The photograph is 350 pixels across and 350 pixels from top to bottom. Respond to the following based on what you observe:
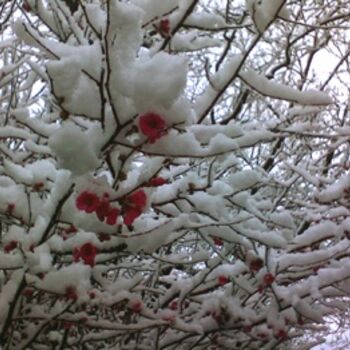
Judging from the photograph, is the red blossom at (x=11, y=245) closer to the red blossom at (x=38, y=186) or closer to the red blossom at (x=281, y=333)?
the red blossom at (x=38, y=186)

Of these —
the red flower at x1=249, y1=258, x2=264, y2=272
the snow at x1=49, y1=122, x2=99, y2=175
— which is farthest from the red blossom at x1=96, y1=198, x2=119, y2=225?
the red flower at x1=249, y1=258, x2=264, y2=272

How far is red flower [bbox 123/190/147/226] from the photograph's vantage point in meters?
1.62

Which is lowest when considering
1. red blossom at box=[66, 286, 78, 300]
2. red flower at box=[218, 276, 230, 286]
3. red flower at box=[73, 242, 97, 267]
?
red blossom at box=[66, 286, 78, 300]

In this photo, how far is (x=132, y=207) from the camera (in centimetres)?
162

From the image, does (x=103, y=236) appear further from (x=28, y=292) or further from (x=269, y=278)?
(x=269, y=278)

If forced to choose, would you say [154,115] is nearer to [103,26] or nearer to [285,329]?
[103,26]

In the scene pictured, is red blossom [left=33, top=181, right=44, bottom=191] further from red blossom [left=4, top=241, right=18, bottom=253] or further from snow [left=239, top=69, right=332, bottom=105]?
snow [left=239, top=69, right=332, bottom=105]

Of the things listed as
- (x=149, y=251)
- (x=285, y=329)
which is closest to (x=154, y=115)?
(x=149, y=251)

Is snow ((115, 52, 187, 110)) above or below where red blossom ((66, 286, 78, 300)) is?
above

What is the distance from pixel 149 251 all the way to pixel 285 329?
3.58 feet

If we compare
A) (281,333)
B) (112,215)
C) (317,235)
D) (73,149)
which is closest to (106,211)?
(112,215)

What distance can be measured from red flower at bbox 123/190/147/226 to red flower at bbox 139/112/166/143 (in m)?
0.25

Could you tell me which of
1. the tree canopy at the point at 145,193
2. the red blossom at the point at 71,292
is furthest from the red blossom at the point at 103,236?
the red blossom at the point at 71,292

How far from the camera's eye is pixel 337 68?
19.6 feet
